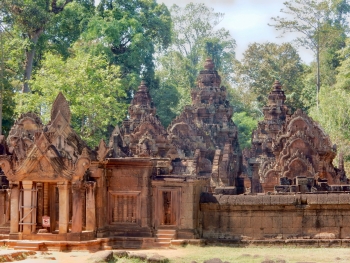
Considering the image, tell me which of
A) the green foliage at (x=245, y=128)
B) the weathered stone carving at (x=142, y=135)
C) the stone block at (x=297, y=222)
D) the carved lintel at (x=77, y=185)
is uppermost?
the green foliage at (x=245, y=128)

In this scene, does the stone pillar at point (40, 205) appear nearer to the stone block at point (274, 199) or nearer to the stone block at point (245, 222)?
the stone block at point (245, 222)

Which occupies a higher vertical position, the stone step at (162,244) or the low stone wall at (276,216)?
the low stone wall at (276,216)

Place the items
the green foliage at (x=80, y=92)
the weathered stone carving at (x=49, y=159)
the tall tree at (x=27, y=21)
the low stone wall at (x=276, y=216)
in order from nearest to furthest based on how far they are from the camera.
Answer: the weathered stone carving at (x=49, y=159) → the low stone wall at (x=276, y=216) → the green foliage at (x=80, y=92) → the tall tree at (x=27, y=21)

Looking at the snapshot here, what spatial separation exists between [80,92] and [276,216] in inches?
819

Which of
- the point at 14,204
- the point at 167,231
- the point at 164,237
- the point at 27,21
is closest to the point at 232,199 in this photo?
the point at 167,231

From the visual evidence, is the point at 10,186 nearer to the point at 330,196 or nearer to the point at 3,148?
the point at 3,148

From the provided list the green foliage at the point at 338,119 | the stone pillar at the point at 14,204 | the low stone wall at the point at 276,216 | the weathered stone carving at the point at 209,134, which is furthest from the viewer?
the green foliage at the point at 338,119

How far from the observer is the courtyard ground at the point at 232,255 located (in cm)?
2083

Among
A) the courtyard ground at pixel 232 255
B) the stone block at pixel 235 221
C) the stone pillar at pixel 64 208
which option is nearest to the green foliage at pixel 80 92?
the stone pillar at pixel 64 208

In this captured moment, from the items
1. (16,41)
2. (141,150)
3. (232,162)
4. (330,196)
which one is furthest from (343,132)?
(330,196)

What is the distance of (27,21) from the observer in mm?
52125

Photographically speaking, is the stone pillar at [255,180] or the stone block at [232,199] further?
the stone pillar at [255,180]

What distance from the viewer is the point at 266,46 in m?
79.2

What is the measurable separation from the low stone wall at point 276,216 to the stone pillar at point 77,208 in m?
3.61
